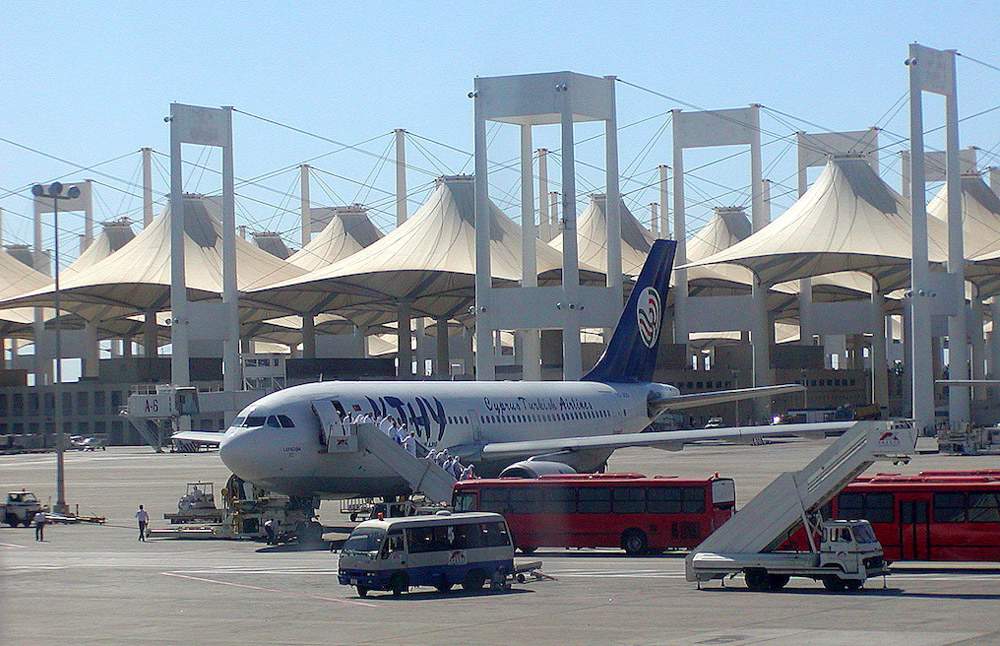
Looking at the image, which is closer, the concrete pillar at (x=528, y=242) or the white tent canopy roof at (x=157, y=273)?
the concrete pillar at (x=528, y=242)

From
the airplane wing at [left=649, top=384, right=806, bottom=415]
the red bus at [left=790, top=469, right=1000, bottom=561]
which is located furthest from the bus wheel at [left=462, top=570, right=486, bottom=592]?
the airplane wing at [left=649, top=384, right=806, bottom=415]

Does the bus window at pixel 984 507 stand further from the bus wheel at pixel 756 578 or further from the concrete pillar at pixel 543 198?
the concrete pillar at pixel 543 198

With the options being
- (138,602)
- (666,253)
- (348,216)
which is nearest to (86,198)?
(348,216)

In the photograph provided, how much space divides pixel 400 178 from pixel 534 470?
13273cm

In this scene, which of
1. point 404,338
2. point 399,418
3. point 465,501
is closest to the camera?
point 465,501

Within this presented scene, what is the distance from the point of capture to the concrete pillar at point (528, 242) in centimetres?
11088

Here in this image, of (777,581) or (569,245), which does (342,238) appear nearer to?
(569,245)

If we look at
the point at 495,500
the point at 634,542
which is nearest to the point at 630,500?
the point at 634,542

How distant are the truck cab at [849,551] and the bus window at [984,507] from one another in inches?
138

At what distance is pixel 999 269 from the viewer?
392 ft

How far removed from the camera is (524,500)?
38.7 m

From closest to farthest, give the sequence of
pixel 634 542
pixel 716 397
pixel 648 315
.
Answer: pixel 634 542
pixel 716 397
pixel 648 315

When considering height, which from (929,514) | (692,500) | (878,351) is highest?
(878,351)

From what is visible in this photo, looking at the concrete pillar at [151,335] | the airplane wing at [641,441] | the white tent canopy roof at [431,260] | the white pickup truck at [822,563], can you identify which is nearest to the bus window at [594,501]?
the airplane wing at [641,441]
